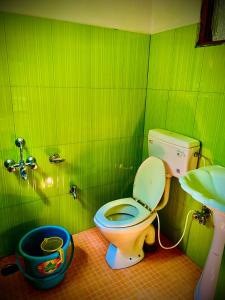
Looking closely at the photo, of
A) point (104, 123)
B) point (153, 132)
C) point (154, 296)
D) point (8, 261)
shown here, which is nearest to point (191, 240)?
point (154, 296)

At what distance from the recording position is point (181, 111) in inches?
67.2

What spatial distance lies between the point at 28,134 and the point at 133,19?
3.98 feet

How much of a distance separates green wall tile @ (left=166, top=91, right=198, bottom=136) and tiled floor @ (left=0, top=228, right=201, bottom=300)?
1.06 metres

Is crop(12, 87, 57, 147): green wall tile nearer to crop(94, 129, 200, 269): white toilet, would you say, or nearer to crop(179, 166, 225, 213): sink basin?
crop(94, 129, 200, 269): white toilet

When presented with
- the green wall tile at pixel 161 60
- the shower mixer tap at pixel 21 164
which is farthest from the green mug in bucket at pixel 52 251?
the green wall tile at pixel 161 60

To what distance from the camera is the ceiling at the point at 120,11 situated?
1429 millimetres

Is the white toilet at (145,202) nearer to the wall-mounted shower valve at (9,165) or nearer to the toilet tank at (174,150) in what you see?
the toilet tank at (174,150)

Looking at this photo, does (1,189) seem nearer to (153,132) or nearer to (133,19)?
(153,132)

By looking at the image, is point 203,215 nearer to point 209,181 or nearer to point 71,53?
point 209,181

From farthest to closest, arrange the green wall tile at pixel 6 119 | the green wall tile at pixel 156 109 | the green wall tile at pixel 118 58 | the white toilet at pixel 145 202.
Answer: the green wall tile at pixel 156 109 < the green wall tile at pixel 118 58 < the white toilet at pixel 145 202 < the green wall tile at pixel 6 119

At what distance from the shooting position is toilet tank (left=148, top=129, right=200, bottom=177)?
156 centimetres

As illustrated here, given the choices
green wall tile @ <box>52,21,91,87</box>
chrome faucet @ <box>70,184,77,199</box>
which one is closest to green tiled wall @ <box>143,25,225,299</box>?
green wall tile @ <box>52,21,91,87</box>

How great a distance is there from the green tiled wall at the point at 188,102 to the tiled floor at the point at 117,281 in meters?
0.19

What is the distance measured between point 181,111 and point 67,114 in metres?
0.87
